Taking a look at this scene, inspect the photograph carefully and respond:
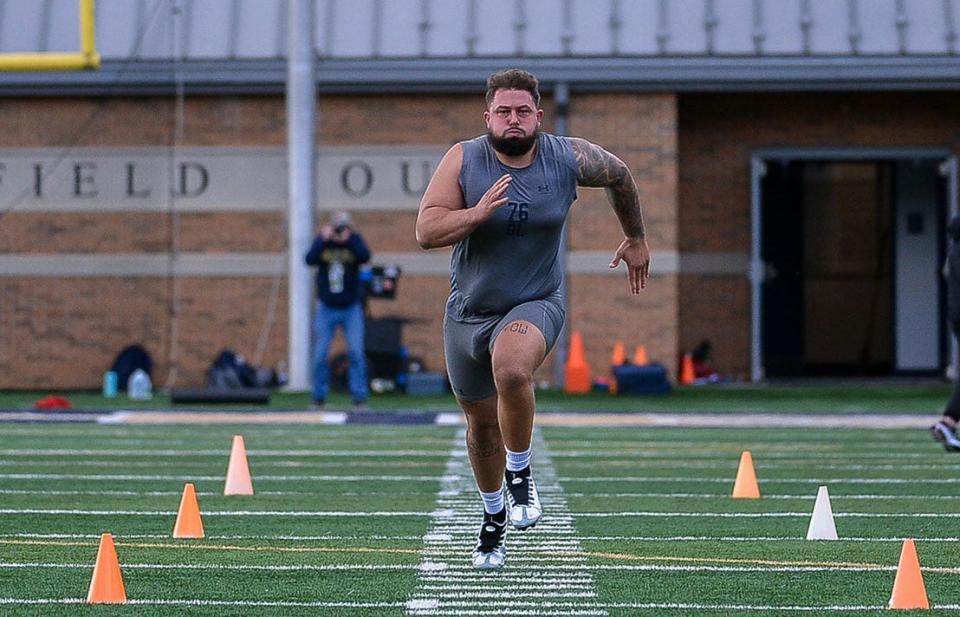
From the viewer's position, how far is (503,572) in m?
6.92

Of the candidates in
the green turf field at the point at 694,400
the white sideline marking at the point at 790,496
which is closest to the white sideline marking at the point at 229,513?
the white sideline marking at the point at 790,496

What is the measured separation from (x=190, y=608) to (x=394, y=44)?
54.1 ft

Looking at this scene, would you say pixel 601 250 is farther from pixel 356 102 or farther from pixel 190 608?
pixel 190 608

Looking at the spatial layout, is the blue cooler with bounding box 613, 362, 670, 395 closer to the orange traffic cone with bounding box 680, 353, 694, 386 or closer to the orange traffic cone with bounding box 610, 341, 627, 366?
the orange traffic cone with bounding box 610, 341, 627, 366

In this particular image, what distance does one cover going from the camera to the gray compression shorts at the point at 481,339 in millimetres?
6918

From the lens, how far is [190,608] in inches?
236

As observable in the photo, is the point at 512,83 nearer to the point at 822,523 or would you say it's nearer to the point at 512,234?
the point at 512,234

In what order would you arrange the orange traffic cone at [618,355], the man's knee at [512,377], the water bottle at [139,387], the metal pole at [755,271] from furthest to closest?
1. the metal pole at [755,271]
2. the orange traffic cone at [618,355]
3. the water bottle at [139,387]
4. the man's knee at [512,377]

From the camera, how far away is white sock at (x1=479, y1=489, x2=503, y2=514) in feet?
23.3

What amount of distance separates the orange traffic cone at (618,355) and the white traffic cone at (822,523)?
1332 cm

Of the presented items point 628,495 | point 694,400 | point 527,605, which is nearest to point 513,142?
point 527,605

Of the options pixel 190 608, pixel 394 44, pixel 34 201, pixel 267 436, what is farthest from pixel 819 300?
pixel 190 608

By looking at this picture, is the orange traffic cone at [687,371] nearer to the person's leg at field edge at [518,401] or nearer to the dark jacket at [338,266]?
the dark jacket at [338,266]

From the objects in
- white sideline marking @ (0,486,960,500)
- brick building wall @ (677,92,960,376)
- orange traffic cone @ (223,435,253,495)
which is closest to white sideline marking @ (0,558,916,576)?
white sideline marking @ (0,486,960,500)
